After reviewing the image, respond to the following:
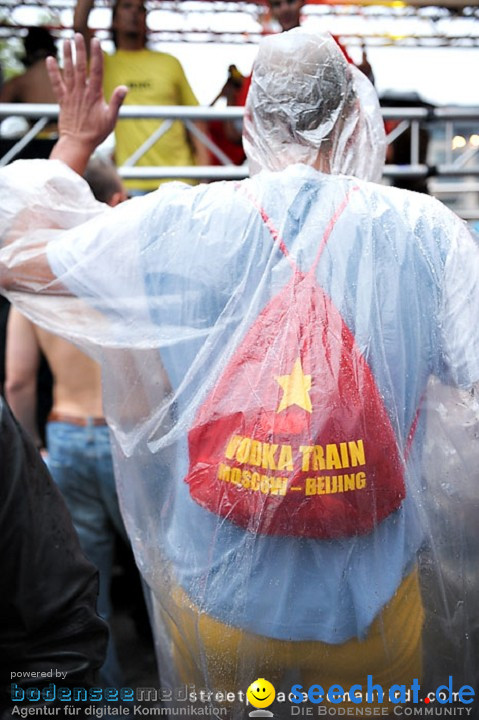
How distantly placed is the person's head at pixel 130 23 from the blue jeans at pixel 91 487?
2.49 meters

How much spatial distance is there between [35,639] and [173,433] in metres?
0.47

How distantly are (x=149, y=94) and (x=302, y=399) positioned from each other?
308cm

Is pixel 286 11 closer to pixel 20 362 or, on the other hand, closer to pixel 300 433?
pixel 20 362

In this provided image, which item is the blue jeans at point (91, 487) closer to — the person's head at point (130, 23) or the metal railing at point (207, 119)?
the metal railing at point (207, 119)

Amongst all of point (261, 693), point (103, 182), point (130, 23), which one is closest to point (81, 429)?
point (103, 182)

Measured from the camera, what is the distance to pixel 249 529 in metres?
1.44

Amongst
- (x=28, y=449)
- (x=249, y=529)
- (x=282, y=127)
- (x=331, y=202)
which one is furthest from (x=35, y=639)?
(x=282, y=127)

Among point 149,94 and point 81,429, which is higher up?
point 149,94

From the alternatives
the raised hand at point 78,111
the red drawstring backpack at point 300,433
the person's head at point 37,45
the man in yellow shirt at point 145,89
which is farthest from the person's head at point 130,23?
the red drawstring backpack at point 300,433

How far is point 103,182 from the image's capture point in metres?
2.55

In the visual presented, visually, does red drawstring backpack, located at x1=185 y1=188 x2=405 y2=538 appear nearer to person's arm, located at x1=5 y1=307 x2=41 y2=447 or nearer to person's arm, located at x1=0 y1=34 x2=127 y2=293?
person's arm, located at x1=0 y1=34 x2=127 y2=293

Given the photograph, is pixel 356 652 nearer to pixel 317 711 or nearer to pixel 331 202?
pixel 317 711

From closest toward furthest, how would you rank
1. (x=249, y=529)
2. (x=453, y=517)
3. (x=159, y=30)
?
(x=249, y=529) → (x=453, y=517) → (x=159, y=30)

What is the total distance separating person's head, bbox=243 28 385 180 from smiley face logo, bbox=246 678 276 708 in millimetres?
934
